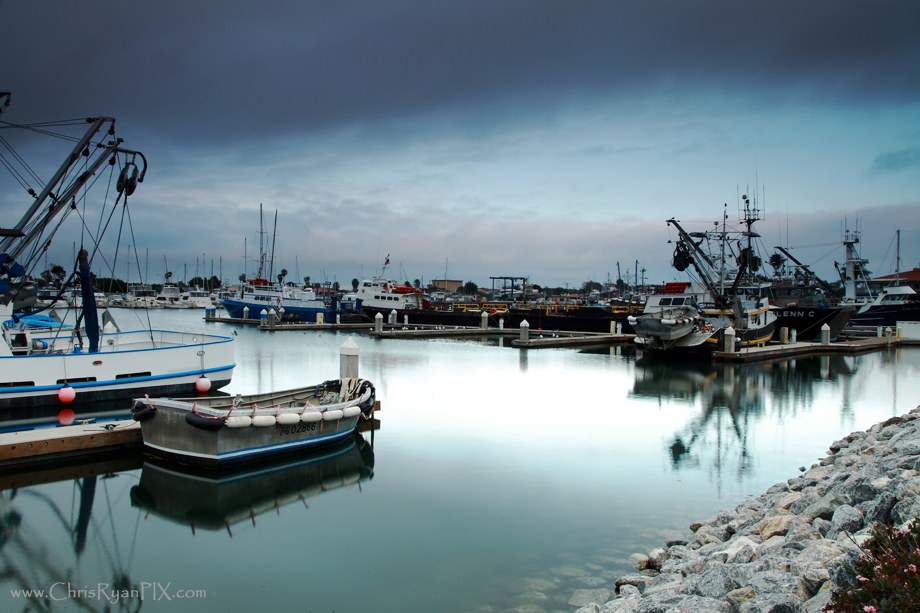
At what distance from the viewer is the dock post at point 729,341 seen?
81.6 feet

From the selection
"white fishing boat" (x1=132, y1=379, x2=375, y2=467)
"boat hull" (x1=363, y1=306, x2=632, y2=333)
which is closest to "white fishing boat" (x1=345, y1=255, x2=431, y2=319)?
"boat hull" (x1=363, y1=306, x2=632, y2=333)

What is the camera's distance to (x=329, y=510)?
7.76 metres

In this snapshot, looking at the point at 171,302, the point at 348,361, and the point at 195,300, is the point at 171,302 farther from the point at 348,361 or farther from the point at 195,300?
the point at 348,361

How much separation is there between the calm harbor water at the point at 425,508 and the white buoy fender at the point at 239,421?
87cm

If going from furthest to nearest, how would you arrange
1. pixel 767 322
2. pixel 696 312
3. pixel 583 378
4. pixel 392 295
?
pixel 392 295
pixel 767 322
pixel 696 312
pixel 583 378

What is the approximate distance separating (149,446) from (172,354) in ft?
18.6

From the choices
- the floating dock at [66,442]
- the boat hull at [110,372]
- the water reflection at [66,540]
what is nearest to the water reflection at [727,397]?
the water reflection at [66,540]

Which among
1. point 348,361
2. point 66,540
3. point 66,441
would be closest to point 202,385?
point 348,361

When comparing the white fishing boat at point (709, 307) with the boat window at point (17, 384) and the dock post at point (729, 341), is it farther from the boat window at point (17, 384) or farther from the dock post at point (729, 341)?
the boat window at point (17, 384)

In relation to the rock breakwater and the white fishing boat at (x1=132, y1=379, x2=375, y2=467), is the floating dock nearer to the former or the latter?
the white fishing boat at (x1=132, y1=379, x2=375, y2=467)

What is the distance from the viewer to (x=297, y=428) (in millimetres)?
9477

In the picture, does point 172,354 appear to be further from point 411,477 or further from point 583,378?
point 583,378

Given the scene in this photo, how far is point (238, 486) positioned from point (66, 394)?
292 inches

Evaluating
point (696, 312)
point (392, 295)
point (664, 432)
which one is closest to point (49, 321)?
point (664, 432)
